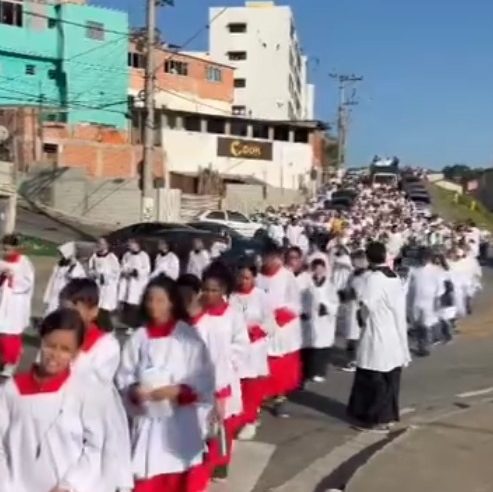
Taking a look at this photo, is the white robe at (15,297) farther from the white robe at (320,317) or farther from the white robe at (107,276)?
the white robe at (107,276)

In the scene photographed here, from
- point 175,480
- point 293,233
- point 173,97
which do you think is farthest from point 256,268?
point 173,97

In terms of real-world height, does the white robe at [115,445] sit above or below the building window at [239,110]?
below

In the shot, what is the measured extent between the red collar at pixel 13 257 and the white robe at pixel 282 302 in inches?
115

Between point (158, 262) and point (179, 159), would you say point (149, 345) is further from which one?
point (179, 159)

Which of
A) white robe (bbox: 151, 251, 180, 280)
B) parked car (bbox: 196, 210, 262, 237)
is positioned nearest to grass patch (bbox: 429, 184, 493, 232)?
parked car (bbox: 196, 210, 262, 237)

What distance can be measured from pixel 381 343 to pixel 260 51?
89090mm

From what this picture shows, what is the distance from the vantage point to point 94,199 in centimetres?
4716

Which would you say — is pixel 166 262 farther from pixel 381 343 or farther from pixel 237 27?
pixel 237 27

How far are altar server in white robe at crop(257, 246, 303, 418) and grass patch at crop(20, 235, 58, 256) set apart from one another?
21.0 meters

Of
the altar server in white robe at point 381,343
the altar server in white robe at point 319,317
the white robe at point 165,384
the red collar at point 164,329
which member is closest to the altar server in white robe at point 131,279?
the altar server in white robe at point 319,317

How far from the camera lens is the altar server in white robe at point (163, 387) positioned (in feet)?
20.0

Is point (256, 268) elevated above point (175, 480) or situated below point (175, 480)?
above

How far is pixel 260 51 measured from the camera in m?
97.7

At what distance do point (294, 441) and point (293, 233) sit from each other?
21224 mm
